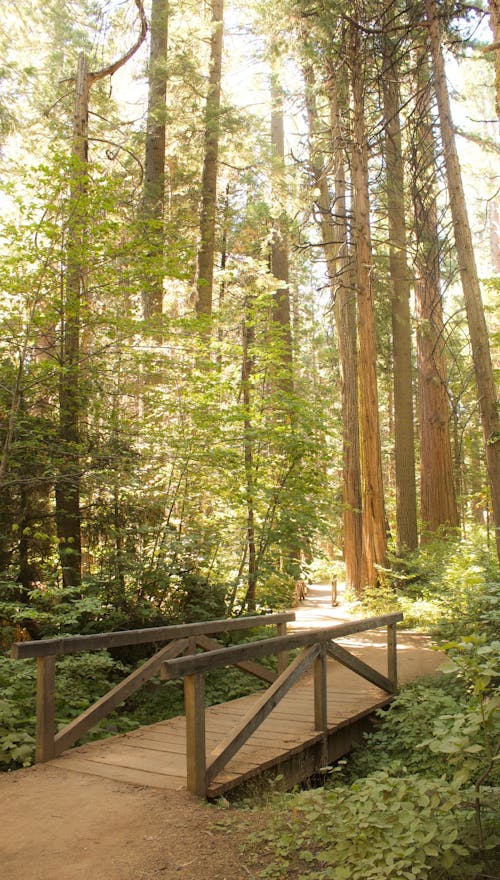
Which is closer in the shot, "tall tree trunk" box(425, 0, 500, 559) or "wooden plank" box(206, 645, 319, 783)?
"wooden plank" box(206, 645, 319, 783)

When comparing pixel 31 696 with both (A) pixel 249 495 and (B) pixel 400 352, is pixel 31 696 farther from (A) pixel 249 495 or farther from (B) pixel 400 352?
(B) pixel 400 352

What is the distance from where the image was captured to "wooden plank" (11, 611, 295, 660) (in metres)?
4.82

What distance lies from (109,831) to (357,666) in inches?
132

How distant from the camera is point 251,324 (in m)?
10.3

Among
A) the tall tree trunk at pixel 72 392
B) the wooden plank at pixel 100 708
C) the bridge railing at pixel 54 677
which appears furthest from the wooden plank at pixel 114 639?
the tall tree trunk at pixel 72 392

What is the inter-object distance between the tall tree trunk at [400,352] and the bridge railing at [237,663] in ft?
28.6

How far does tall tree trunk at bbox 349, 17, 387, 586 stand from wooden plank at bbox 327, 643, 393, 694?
20.7 ft

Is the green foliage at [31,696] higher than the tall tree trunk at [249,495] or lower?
lower

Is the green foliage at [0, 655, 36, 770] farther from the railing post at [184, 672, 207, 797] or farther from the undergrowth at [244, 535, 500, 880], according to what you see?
the undergrowth at [244, 535, 500, 880]

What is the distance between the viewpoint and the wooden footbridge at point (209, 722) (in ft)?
14.4

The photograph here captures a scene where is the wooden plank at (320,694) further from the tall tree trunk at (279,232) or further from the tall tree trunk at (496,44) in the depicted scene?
the tall tree trunk at (279,232)

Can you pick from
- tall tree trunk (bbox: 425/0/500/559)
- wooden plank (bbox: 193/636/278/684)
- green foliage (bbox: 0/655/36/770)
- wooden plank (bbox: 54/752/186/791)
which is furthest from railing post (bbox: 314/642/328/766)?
tall tree trunk (bbox: 425/0/500/559)

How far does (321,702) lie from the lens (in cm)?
580

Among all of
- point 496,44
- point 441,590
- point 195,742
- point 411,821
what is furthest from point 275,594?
point 496,44
